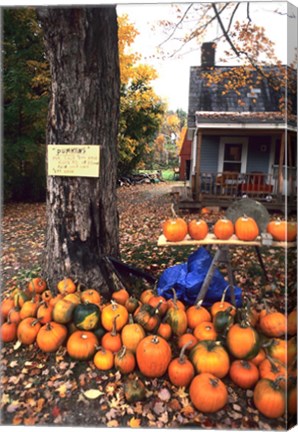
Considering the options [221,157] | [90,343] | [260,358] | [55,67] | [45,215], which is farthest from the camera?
[221,157]

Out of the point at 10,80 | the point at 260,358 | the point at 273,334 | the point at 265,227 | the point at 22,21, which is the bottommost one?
the point at 260,358

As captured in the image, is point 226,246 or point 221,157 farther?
point 221,157

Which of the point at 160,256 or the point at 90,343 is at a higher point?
the point at 160,256

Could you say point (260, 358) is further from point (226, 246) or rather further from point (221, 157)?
point (221, 157)

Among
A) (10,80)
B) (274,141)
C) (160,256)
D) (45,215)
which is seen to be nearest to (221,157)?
(274,141)

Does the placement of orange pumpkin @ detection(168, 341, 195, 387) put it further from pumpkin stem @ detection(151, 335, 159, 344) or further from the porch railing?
the porch railing

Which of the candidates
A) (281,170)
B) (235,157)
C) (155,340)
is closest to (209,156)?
(235,157)

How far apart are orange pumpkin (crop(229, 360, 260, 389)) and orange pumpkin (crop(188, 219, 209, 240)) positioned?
697 mm

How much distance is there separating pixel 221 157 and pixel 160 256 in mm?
1093

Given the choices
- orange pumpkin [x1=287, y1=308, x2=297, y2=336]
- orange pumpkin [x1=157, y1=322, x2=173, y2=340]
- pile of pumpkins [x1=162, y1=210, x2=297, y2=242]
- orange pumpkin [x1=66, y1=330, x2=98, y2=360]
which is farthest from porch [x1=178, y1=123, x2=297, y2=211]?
orange pumpkin [x1=66, y1=330, x2=98, y2=360]

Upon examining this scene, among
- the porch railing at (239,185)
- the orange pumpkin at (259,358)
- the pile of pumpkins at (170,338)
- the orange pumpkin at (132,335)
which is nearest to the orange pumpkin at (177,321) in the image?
the pile of pumpkins at (170,338)

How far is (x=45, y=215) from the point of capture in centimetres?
203

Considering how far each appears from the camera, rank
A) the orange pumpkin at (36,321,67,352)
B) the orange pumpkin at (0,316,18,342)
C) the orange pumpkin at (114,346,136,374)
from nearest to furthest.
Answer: the orange pumpkin at (114,346,136,374), the orange pumpkin at (36,321,67,352), the orange pumpkin at (0,316,18,342)

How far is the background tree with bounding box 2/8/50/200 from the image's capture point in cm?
178
